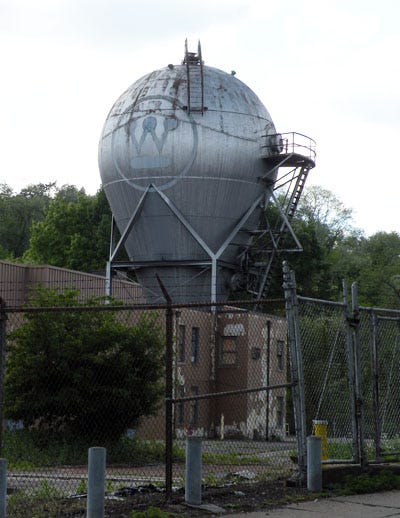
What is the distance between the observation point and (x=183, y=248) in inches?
1678

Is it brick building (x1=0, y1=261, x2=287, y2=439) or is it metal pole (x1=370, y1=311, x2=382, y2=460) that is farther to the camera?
brick building (x1=0, y1=261, x2=287, y2=439)

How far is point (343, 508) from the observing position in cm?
1176

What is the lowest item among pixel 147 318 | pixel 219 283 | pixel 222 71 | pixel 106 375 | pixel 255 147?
pixel 106 375

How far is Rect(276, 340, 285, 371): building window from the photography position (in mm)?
44781

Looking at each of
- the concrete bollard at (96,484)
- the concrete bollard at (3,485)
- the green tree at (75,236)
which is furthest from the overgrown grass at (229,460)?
the green tree at (75,236)

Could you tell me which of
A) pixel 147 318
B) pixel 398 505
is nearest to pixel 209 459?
pixel 147 318

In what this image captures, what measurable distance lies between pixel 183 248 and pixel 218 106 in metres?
6.33

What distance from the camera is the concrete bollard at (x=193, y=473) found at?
455 inches

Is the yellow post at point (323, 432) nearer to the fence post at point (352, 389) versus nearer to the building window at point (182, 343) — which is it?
the fence post at point (352, 389)

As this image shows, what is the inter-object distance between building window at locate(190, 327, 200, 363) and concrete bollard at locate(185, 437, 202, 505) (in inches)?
1134

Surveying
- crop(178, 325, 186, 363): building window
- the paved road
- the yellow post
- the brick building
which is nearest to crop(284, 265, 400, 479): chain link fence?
the yellow post

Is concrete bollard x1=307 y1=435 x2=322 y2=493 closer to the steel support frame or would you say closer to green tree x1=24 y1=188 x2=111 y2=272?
the steel support frame

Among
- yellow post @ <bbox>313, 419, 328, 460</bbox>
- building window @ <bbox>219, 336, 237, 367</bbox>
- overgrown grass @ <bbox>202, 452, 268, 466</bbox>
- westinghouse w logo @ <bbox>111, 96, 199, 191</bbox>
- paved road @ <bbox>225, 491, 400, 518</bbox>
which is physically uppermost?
westinghouse w logo @ <bbox>111, 96, 199, 191</bbox>

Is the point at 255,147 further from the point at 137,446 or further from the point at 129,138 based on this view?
the point at 137,446
